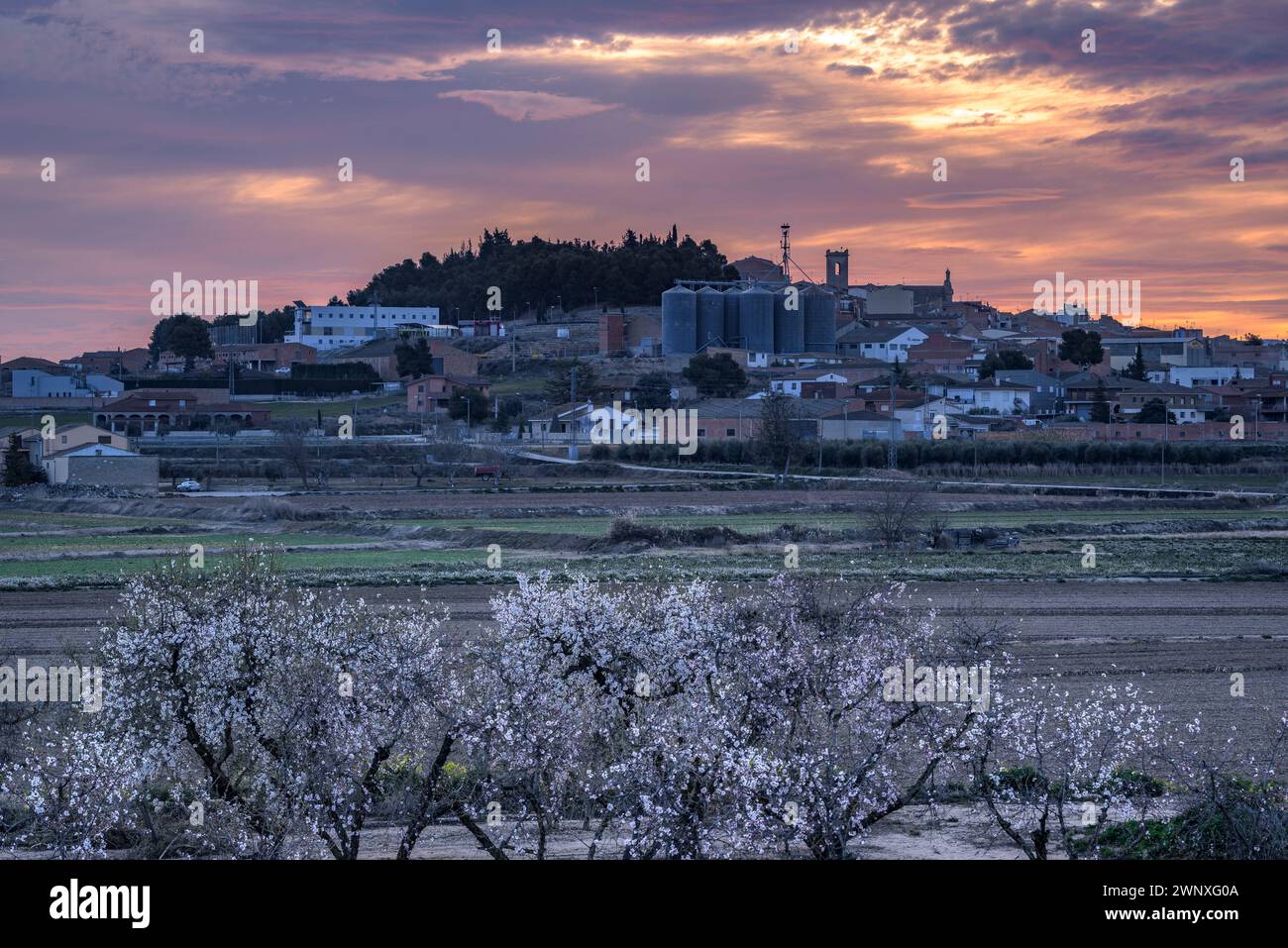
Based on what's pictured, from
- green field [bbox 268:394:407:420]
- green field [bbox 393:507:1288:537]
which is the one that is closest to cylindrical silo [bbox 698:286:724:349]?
green field [bbox 268:394:407:420]

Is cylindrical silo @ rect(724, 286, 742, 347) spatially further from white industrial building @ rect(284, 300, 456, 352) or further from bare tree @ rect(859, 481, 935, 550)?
bare tree @ rect(859, 481, 935, 550)

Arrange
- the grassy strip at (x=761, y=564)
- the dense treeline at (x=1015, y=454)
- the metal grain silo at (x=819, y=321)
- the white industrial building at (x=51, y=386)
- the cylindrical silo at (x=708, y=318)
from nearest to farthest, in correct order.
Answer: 1. the grassy strip at (x=761, y=564)
2. the dense treeline at (x=1015, y=454)
3. the white industrial building at (x=51, y=386)
4. the cylindrical silo at (x=708, y=318)
5. the metal grain silo at (x=819, y=321)

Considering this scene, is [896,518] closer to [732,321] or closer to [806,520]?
[806,520]

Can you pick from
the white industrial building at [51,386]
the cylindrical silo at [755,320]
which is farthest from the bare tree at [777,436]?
the white industrial building at [51,386]

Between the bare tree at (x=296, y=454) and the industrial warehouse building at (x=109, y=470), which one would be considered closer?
the industrial warehouse building at (x=109, y=470)

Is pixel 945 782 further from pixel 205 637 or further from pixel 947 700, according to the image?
pixel 205 637

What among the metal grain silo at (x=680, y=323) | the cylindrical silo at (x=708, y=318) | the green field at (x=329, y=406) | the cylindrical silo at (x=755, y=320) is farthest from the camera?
the cylindrical silo at (x=755, y=320)

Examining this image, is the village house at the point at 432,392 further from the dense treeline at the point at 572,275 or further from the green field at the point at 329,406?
the dense treeline at the point at 572,275

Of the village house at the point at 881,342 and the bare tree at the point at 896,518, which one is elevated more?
the village house at the point at 881,342
